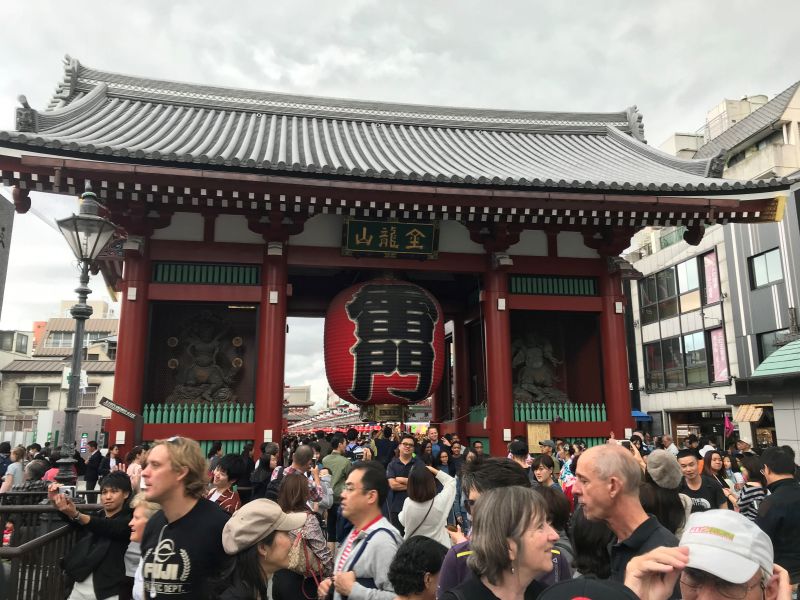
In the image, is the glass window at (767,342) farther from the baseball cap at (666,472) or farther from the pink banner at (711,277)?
the baseball cap at (666,472)

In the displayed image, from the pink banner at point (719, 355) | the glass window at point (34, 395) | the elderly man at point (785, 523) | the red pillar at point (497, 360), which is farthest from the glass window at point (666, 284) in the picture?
the glass window at point (34, 395)

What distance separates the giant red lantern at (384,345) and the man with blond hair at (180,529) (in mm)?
7258

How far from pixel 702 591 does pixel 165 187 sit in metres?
9.20

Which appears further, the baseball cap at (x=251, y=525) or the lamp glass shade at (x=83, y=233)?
the lamp glass shade at (x=83, y=233)

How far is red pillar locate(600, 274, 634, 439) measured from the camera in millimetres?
11312

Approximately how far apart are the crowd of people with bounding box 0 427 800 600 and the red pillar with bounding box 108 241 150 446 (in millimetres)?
5518

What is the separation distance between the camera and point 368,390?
403 inches

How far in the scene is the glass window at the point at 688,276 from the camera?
27.6 meters

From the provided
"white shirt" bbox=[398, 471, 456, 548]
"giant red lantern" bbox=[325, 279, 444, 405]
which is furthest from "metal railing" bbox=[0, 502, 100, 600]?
"giant red lantern" bbox=[325, 279, 444, 405]

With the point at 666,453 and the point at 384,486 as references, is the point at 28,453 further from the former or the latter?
the point at 666,453

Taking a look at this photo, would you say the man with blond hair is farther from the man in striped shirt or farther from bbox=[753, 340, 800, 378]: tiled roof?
bbox=[753, 340, 800, 378]: tiled roof

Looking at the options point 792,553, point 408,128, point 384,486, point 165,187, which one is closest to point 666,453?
point 792,553

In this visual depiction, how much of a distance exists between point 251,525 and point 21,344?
149 ft

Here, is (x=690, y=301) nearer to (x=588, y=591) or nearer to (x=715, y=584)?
(x=715, y=584)
